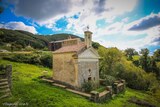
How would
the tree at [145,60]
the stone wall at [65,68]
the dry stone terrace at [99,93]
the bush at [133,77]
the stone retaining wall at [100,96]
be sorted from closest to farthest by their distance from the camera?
the stone retaining wall at [100,96]
the dry stone terrace at [99,93]
the stone wall at [65,68]
the bush at [133,77]
the tree at [145,60]

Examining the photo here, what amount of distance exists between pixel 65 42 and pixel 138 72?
68.6 feet

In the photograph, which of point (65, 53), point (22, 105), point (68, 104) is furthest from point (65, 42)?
point (22, 105)

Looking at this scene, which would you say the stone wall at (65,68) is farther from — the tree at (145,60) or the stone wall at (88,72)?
the tree at (145,60)

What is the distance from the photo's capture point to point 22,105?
1080 centimetres

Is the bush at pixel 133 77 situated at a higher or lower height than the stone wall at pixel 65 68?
lower

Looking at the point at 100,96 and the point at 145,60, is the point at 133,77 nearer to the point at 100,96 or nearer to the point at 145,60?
the point at 145,60

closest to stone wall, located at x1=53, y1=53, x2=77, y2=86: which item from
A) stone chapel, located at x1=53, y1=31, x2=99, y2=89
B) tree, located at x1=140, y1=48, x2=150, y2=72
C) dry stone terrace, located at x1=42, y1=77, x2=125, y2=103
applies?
Result: stone chapel, located at x1=53, y1=31, x2=99, y2=89

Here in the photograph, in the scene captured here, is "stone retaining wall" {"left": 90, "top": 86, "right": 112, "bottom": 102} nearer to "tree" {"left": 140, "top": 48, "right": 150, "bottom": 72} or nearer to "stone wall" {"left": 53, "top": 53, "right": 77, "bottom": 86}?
"stone wall" {"left": 53, "top": 53, "right": 77, "bottom": 86}

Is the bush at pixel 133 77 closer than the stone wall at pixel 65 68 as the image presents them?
No

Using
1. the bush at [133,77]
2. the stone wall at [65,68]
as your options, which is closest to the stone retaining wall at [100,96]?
the stone wall at [65,68]

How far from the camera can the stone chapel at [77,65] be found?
19445mm

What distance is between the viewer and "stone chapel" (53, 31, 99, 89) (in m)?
19.4

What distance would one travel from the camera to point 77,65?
63.5 feet

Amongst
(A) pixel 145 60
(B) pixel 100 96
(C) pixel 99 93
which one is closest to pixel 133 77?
(A) pixel 145 60
